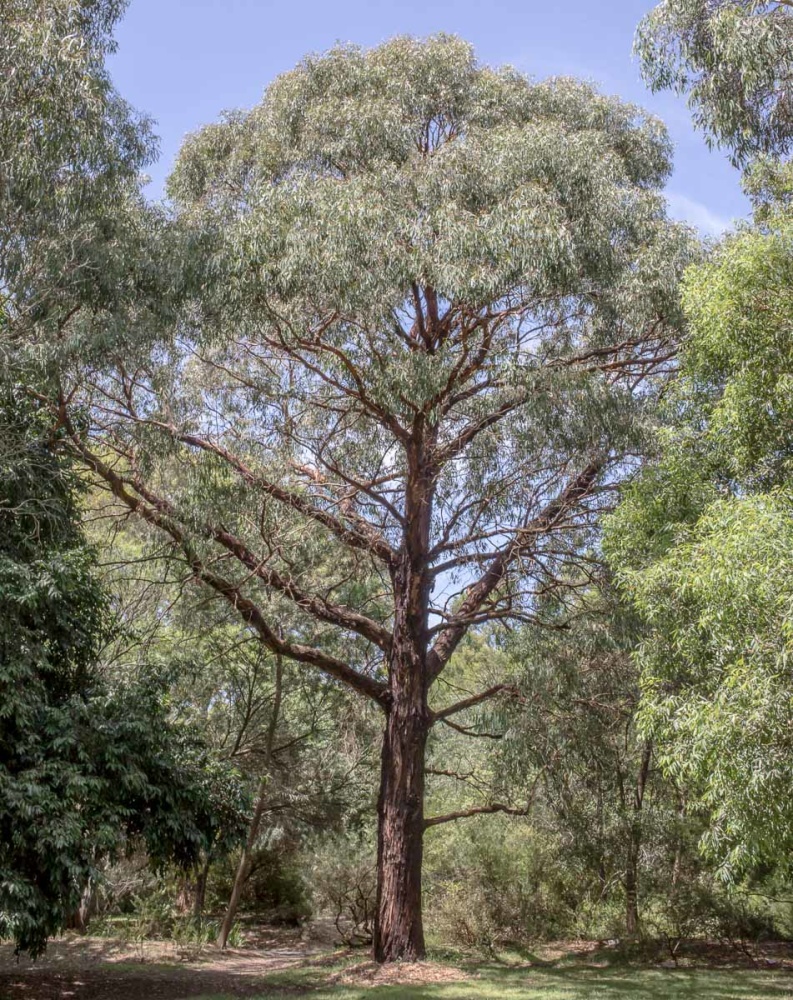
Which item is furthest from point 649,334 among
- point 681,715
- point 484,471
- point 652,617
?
point 681,715

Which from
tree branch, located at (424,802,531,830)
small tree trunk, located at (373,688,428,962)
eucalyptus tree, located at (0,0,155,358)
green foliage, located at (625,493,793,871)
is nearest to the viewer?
green foliage, located at (625,493,793,871)

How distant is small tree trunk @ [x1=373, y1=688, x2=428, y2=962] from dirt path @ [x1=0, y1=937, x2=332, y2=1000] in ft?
4.76

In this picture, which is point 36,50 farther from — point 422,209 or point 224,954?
point 224,954

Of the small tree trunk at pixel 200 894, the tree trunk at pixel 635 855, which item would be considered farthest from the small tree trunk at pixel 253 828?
the tree trunk at pixel 635 855

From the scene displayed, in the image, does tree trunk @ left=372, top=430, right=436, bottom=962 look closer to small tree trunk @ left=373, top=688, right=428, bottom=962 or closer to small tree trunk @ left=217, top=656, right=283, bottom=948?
small tree trunk @ left=373, top=688, right=428, bottom=962

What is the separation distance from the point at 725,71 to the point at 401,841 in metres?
8.25

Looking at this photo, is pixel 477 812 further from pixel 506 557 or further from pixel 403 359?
pixel 403 359

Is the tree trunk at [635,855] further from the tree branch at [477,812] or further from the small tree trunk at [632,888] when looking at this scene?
the tree branch at [477,812]

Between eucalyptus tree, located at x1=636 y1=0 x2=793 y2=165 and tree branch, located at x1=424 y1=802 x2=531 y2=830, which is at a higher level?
eucalyptus tree, located at x1=636 y1=0 x2=793 y2=165

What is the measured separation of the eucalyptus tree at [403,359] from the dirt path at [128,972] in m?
1.95

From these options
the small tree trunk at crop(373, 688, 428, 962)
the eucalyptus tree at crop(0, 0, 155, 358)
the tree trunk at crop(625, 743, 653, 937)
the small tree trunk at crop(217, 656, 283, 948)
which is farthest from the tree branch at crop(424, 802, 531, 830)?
the eucalyptus tree at crop(0, 0, 155, 358)

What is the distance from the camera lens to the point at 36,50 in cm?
754

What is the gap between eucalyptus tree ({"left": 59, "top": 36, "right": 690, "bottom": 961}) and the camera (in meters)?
8.43

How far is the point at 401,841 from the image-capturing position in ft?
31.6
